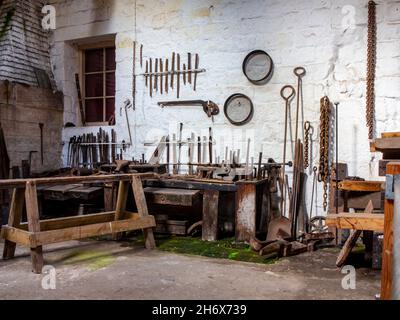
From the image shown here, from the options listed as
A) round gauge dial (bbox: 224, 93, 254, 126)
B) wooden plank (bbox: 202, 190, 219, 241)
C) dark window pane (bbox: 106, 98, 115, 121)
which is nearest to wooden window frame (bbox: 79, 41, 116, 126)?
dark window pane (bbox: 106, 98, 115, 121)

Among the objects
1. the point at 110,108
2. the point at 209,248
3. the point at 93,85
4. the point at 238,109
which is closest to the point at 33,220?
the point at 209,248

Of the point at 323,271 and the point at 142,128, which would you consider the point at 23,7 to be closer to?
the point at 142,128

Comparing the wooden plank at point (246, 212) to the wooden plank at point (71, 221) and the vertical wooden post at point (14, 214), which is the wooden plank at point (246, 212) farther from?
the vertical wooden post at point (14, 214)

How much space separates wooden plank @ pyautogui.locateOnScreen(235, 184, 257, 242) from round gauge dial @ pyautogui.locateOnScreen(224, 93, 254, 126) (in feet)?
3.31

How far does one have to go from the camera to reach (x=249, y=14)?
4.60 m

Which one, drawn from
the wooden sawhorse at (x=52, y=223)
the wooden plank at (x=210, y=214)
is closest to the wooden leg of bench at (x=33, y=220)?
the wooden sawhorse at (x=52, y=223)

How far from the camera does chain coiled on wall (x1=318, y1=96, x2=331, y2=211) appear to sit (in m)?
4.20

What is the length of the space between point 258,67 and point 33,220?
2953 mm

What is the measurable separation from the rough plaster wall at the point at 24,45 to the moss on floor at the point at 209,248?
288 cm

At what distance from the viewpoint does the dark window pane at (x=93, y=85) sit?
18.8 feet

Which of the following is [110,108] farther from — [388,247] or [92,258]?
[388,247]

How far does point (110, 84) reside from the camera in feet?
18.6

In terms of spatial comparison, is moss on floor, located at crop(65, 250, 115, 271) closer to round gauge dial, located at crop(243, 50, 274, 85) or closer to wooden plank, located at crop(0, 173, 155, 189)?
wooden plank, located at crop(0, 173, 155, 189)

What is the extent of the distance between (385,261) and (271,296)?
77 cm
